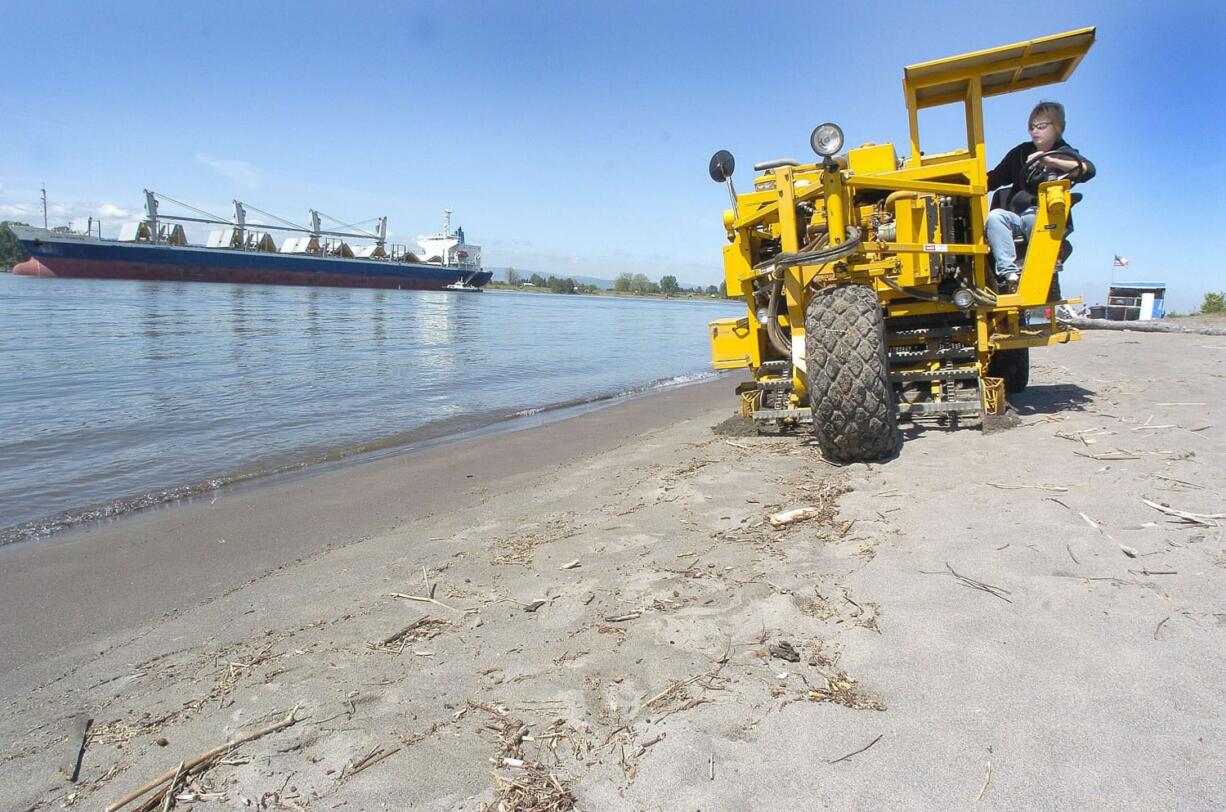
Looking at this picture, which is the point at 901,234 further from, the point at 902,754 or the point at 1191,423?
the point at 902,754

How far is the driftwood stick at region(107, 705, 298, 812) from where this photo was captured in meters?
2.10

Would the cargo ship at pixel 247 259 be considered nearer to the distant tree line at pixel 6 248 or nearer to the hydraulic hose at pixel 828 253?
the distant tree line at pixel 6 248

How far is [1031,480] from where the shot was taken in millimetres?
4160

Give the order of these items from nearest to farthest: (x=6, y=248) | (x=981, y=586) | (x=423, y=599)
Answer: (x=981, y=586)
(x=423, y=599)
(x=6, y=248)

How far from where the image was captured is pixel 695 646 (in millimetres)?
2707

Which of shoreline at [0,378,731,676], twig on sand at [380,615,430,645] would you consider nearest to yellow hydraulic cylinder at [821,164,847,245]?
shoreline at [0,378,731,676]

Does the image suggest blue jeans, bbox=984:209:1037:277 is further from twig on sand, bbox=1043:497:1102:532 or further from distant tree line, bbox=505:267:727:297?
distant tree line, bbox=505:267:727:297

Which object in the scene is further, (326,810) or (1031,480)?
(1031,480)

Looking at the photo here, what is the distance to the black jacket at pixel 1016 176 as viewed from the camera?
20.0 ft

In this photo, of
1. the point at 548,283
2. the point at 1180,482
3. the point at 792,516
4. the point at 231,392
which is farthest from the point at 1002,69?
the point at 548,283

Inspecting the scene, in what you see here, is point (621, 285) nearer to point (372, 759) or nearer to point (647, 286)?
point (647, 286)

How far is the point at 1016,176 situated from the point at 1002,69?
37.6 inches

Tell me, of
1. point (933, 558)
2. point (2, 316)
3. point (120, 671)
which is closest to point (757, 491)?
point (933, 558)

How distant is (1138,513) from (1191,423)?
2.84 meters
